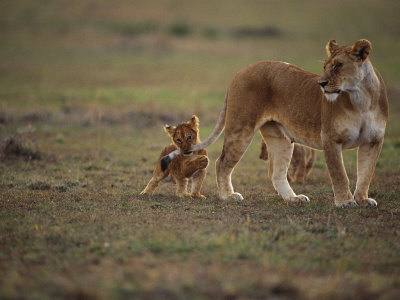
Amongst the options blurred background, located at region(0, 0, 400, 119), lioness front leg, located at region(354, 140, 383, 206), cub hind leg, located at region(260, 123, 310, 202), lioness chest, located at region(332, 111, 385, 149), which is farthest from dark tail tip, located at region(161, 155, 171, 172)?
blurred background, located at region(0, 0, 400, 119)

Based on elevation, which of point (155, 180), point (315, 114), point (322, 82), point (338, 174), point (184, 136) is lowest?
point (155, 180)

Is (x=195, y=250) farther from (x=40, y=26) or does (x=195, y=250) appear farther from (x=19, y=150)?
(x=40, y=26)

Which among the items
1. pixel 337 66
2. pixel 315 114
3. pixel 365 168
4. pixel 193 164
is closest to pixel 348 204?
pixel 365 168

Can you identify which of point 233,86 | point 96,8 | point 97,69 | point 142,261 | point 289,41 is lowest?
point 142,261

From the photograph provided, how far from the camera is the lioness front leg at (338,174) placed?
6.24 m

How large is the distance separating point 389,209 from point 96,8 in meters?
50.9

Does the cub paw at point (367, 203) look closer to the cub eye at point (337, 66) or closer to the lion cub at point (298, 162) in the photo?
the cub eye at point (337, 66)

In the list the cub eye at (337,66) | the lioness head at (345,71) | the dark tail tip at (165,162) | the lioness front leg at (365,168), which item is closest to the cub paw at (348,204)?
the lioness front leg at (365,168)

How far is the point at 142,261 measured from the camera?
4340 millimetres

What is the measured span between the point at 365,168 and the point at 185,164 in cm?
243

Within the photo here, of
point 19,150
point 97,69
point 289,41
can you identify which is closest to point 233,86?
point 19,150

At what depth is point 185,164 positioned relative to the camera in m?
7.17

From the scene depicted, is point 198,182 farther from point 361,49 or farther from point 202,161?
point 361,49

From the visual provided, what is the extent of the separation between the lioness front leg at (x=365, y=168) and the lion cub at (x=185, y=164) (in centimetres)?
207
